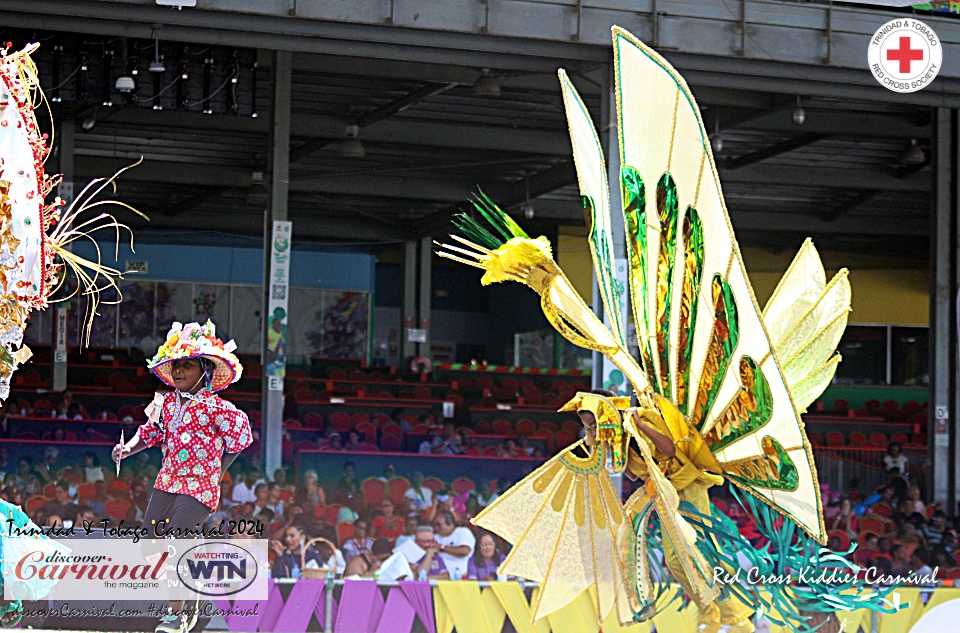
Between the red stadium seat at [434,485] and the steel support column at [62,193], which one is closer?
the red stadium seat at [434,485]

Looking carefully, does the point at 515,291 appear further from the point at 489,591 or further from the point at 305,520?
the point at 489,591

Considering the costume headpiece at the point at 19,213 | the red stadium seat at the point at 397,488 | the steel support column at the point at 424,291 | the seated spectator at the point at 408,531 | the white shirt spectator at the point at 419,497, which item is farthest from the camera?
the steel support column at the point at 424,291

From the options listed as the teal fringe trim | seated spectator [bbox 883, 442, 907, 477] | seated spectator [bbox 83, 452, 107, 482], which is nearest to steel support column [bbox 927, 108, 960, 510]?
seated spectator [bbox 883, 442, 907, 477]

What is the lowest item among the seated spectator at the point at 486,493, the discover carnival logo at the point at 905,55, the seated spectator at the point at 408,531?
the seated spectator at the point at 486,493

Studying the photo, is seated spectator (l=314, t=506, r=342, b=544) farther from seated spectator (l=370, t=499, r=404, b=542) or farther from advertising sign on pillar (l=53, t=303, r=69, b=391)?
advertising sign on pillar (l=53, t=303, r=69, b=391)

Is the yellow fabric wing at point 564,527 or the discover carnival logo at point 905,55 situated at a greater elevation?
the discover carnival logo at point 905,55

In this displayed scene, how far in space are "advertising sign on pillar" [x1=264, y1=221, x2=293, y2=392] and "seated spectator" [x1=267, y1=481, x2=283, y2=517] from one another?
2308 mm

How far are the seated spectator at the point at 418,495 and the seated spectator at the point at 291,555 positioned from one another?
2636 millimetres

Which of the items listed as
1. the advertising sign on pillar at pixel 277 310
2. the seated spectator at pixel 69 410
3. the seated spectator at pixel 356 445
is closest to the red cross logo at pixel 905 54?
the advertising sign on pillar at pixel 277 310

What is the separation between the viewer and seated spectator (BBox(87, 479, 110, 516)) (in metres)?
11.2

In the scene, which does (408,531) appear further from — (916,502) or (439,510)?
(916,502)

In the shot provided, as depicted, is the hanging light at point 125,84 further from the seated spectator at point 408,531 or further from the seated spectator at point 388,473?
the seated spectator at point 408,531

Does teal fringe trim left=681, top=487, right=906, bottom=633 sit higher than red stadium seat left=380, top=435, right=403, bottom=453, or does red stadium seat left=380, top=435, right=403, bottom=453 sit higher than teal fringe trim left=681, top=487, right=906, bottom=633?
teal fringe trim left=681, top=487, right=906, bottom=633

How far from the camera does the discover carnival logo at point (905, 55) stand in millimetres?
12977
